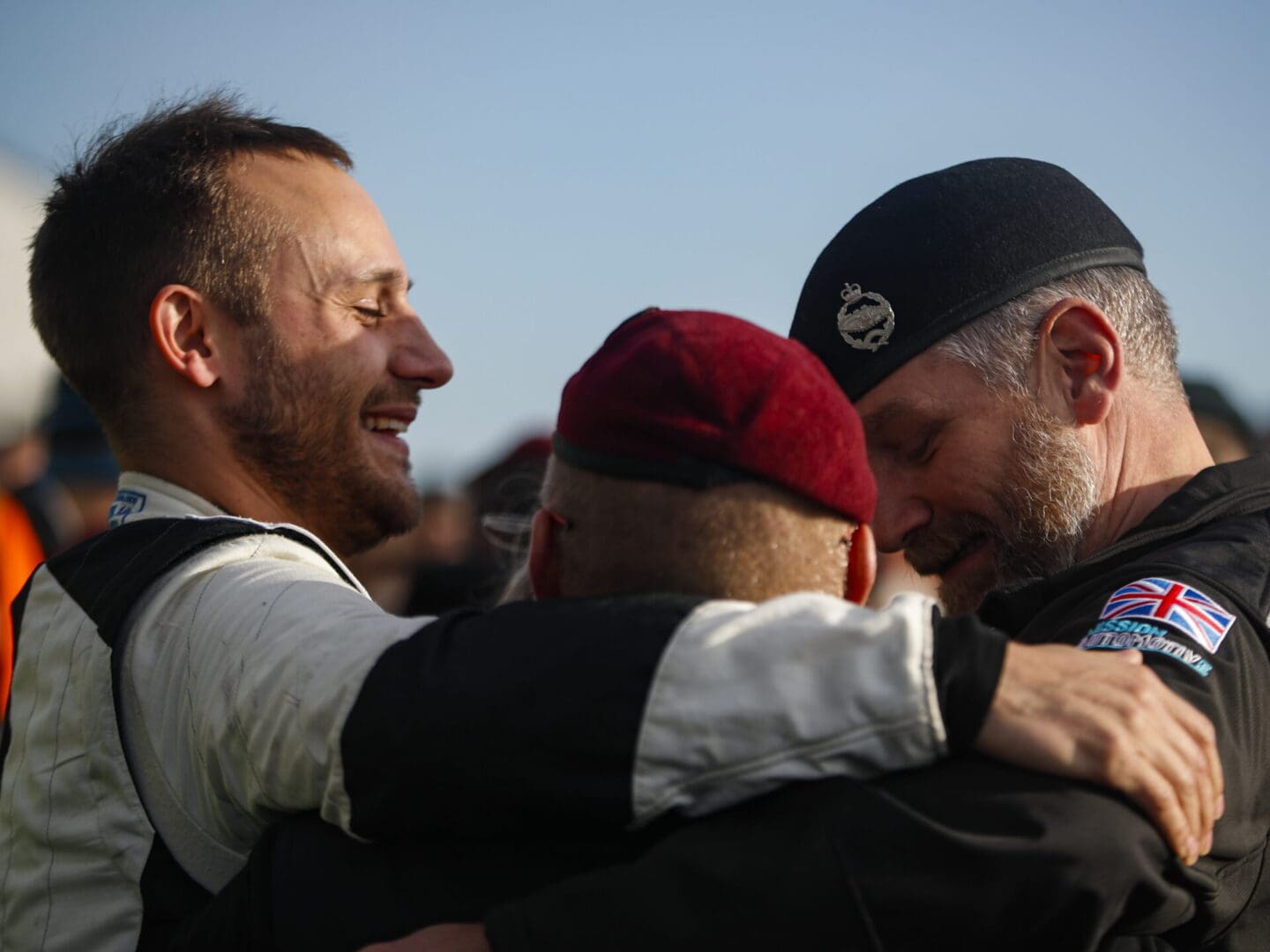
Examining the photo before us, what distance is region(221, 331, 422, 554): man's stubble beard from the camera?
2693mm

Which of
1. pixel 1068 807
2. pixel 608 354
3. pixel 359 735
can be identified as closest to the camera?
pixel 1068 807

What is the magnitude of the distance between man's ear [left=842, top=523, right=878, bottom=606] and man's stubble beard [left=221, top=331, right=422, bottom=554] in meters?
1.44

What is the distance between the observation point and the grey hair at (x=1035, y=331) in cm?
259

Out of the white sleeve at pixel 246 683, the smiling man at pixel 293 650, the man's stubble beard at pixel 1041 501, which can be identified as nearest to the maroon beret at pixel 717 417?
the smiling man at pixel 293 650

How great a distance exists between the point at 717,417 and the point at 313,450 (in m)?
1.46

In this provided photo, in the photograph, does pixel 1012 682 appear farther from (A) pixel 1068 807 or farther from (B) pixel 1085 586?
(B) pixel 1085 586

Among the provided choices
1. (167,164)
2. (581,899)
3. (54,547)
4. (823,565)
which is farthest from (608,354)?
(54,547)

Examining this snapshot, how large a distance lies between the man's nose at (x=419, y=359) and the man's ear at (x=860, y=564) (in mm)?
1481

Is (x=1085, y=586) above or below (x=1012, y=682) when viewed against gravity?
below

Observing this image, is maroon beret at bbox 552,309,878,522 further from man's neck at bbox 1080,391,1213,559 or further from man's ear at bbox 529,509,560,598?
man's neck at bbox 1080,391,1213,559

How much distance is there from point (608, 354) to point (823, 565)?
0.39m

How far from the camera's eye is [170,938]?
1864 millimetres

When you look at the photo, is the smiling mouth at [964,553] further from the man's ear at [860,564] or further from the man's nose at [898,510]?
the man's ear at [860,564]

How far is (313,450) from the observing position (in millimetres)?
2752
